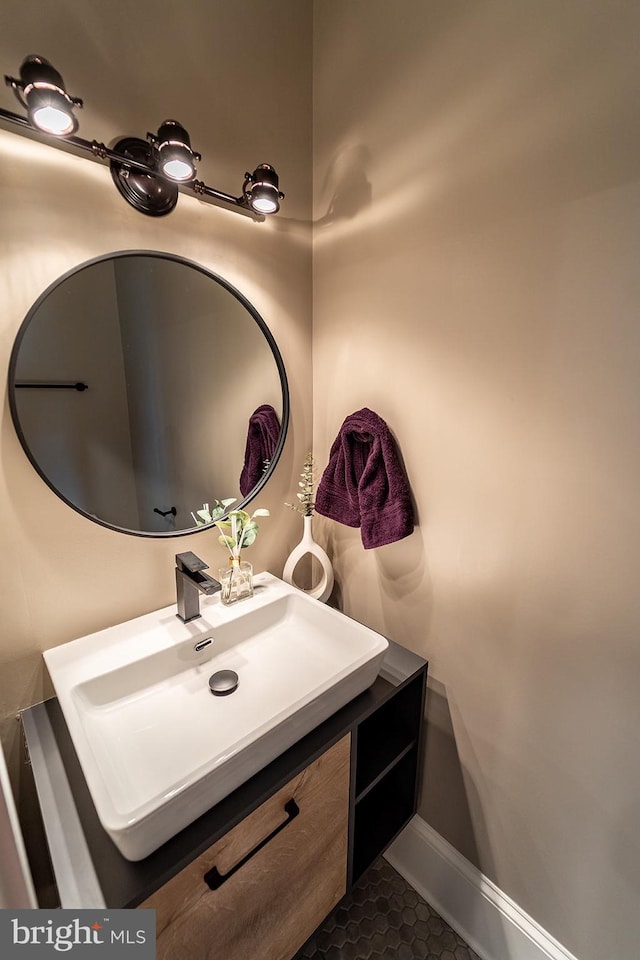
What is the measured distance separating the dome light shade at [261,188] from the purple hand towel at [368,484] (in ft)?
2.04

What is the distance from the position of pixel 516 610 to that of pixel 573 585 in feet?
0.51

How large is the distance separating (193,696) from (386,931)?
1.07 meters

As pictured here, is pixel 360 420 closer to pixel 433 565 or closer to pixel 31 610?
pixel 433 565

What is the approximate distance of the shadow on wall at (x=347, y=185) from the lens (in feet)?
3.85

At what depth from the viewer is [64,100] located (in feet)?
2.42

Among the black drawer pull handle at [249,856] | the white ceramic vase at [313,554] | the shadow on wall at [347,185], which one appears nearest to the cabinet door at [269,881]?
the black drawer pull handle at [249,856]

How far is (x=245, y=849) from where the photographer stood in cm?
71

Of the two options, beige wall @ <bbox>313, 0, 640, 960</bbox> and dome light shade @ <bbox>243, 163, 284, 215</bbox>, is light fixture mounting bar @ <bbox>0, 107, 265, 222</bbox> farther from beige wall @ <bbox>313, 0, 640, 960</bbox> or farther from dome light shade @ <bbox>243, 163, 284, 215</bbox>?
beige wall @ <bbox>313, 0, 640, 960</bbox>

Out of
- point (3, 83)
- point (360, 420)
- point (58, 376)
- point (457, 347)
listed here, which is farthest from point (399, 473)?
point (3, 83)

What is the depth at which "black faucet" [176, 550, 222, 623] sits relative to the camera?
0.97 m

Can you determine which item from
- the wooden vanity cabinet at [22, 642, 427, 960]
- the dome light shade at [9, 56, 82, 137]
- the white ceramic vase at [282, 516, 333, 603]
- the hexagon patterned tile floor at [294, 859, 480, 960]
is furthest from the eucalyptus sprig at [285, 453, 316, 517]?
the hexagon patterned tile floor at [294, 859, 480, 960]

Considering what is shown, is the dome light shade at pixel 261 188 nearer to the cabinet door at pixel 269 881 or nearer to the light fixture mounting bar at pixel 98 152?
the light fixture mounting bar at pixel 98 152

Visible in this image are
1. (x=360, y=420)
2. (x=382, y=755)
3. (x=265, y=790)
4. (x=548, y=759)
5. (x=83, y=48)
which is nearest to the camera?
(x=265, y=790)

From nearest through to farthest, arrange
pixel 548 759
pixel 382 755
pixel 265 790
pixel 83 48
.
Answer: pixel 265 790 < pixel 83 48 < pixel 548 759 < pixel 382 755
